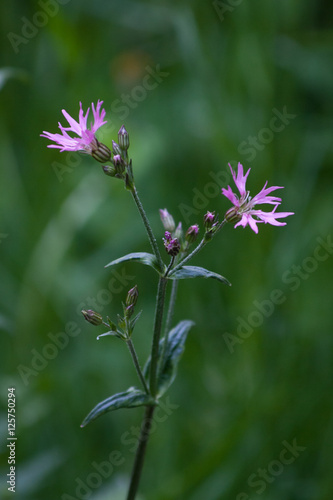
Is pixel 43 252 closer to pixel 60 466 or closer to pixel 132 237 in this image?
pixel 132 237

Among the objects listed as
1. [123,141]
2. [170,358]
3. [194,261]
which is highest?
[123,141]

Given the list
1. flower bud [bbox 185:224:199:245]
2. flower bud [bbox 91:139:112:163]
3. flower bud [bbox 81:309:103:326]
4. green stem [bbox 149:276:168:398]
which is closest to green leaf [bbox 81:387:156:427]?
green stem [bbox 149:276:168:398]

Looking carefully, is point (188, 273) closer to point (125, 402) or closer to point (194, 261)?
point (125, 402)

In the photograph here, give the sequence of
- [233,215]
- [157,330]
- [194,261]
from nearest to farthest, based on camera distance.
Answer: [157,330]
[233,215]
[194,261]

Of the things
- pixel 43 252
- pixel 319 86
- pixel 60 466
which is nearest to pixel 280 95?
pixel 319 86

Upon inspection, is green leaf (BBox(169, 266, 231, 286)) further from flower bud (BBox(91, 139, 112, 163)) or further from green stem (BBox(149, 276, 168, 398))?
flower bud (BBox(91, 139, 112, 163))

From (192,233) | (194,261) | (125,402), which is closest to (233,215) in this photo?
(192,233)
